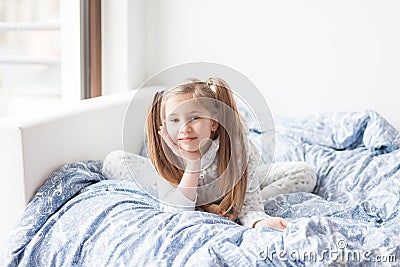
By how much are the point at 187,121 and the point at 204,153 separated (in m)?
0.11

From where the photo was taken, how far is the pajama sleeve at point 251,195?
165 cm

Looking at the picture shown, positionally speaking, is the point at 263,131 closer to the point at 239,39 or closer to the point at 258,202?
the point at 258,202

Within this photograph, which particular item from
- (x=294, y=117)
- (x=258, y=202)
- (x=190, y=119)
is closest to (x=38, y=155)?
(x=190, y=119)

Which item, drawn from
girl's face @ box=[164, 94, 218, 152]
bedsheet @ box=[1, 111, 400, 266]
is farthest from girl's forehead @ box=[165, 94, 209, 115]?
bedsheet @ box=[1, 111, 400, 266]

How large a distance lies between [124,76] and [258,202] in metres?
1.26

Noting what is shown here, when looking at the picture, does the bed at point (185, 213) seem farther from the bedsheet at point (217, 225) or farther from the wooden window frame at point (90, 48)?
the wooden window frame at point (90, 48)

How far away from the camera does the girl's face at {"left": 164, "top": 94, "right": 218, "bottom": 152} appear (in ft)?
4.98

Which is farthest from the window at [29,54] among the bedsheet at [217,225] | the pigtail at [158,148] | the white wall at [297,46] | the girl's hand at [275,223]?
the girl's hand at [275,223]

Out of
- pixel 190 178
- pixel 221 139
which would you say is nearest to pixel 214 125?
pixel 221 139

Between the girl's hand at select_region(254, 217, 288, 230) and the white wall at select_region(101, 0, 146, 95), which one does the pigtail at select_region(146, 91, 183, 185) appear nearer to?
the girl's hand at select_region(254, 217, 288, 230)

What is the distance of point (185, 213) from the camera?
1581 mm

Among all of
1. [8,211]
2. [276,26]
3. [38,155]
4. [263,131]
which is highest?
[276,26]

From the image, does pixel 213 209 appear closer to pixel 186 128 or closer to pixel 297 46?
pixel 186 128

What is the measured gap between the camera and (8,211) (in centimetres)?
176
